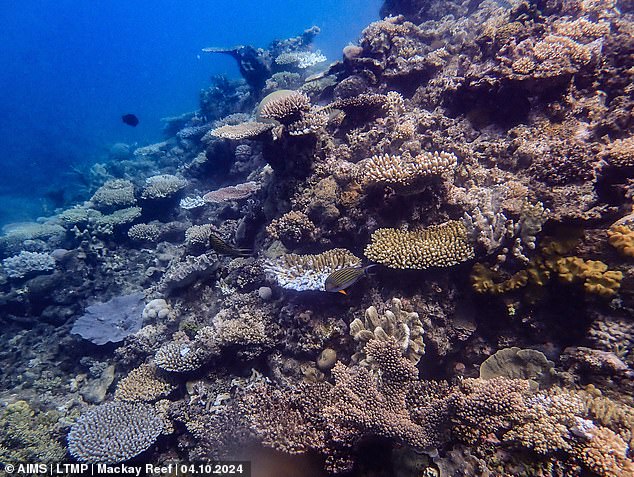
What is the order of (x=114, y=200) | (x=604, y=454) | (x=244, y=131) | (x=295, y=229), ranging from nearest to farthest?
(x=604, y=454) → (x=295, y=229) → (x=244, y=131) → (x=114, y=200)

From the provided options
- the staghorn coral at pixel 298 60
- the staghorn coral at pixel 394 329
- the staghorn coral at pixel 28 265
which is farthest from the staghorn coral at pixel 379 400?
the staghorn coral at pixel 298 60

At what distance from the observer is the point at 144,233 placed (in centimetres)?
937

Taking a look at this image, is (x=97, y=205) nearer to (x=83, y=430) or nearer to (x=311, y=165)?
(x=83, y=430)

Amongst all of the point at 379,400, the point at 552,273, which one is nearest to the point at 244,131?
the point at 379,400

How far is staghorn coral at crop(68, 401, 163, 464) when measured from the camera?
4434 mm

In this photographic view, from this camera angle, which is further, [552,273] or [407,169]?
[407,169]

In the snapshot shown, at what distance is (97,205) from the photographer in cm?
1067

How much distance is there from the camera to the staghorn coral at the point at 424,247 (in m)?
3.77

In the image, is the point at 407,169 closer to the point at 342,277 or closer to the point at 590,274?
the point at 342,277

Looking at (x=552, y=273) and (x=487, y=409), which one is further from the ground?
(x=552, y=273)

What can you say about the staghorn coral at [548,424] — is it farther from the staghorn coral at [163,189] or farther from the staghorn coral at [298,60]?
the staghorn coral at [298,60]

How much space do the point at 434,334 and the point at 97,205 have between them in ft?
36.4

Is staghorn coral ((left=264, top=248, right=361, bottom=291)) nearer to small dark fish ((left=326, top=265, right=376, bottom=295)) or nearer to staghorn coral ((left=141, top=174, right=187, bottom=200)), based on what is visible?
small dark fish ((left=326, top=265, right=376, bottom=295))

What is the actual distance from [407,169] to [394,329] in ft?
6.21
